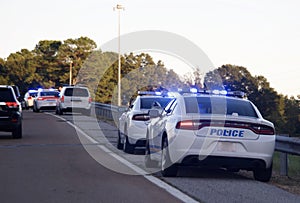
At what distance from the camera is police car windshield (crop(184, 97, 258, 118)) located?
11.4 meters

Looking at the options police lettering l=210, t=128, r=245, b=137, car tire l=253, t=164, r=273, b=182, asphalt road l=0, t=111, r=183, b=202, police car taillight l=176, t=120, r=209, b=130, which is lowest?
asphalt road l=0, t=111, r=183, b=202

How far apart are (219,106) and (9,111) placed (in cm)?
1023

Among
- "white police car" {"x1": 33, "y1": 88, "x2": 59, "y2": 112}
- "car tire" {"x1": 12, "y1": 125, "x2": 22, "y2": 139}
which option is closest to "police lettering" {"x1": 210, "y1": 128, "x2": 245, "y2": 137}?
"car tire" {"x1": 12, "y1": 125, "x2": 22, "y2": 139}

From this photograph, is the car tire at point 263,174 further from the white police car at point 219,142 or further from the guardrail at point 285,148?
the guardrail at point 285,148

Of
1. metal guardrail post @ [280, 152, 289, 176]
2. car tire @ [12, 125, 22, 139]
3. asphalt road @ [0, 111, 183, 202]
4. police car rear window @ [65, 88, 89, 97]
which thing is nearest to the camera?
asphalt road @ [0, 111, 183, 202]

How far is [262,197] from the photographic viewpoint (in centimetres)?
935

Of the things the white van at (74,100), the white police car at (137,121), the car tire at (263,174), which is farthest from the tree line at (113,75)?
the white van at (74,100)

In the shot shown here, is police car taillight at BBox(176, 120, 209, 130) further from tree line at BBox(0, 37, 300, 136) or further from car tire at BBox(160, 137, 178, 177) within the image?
tree line at BBox(0, 37, 300, 136)

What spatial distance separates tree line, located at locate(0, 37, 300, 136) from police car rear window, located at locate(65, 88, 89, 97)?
194 inches

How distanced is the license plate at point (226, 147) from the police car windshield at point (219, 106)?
2.27ft

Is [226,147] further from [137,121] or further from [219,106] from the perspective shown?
[137,121]

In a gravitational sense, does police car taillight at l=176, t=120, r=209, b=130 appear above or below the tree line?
below

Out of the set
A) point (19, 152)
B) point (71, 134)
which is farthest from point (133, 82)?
point (19, 152)

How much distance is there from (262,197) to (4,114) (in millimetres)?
12284
